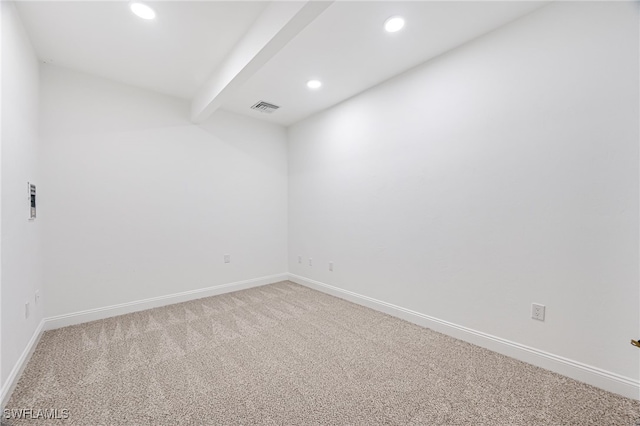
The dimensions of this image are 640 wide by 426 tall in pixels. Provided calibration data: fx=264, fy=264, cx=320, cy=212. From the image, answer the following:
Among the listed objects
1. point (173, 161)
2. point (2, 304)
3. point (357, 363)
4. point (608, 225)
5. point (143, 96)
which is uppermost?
point (143, 96)

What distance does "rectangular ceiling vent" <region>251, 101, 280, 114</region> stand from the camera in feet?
11.6

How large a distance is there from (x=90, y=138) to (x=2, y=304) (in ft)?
6.05

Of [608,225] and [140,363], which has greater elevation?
[608,225]

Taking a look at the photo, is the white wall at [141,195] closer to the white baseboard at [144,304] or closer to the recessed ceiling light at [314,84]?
the white baseboard at [144,304]

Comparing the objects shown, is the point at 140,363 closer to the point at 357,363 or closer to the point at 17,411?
the point at 17,411

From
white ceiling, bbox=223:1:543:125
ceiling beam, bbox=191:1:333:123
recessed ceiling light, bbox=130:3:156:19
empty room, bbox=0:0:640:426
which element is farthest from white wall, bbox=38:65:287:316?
recessed ceiling light, bbox=130:3:156:19

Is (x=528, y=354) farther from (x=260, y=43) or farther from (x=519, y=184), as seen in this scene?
(x=260, y=43)

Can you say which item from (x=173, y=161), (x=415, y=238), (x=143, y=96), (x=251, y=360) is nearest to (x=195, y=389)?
(x=251, y=360)

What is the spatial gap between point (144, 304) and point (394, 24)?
149 inches

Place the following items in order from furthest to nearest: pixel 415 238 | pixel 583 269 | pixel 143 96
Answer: pixel 143 96
pixel 415 238
pixel 583 269

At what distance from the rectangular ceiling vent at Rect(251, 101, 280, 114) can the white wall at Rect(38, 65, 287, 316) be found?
39 centimetres

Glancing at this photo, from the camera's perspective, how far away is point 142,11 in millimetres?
1948

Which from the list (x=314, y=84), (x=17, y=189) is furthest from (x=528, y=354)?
(x=17, y=189)

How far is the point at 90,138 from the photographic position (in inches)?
109
